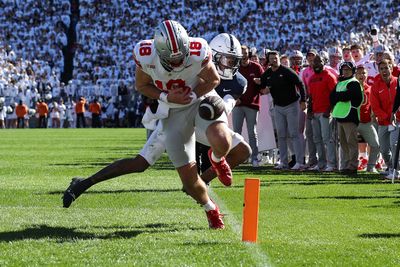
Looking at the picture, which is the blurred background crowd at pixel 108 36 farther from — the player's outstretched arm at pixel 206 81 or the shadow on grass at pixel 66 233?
the shadow on grass at pixel 66 233

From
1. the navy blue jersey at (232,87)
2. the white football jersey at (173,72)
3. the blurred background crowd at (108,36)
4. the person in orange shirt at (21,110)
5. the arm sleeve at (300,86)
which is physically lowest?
the person in orange shirt at (21,110)

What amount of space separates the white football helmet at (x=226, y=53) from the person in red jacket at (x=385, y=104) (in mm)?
→ 4304

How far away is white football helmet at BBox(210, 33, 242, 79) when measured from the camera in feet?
37.4

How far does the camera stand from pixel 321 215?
32.9ft

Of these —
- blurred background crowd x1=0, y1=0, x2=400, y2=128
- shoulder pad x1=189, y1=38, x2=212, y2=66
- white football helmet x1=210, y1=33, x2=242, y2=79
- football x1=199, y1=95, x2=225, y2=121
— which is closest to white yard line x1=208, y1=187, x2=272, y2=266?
football x1=199, y1=95, x2=225, y2=121

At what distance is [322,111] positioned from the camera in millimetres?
17250

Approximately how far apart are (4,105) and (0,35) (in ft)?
29.0

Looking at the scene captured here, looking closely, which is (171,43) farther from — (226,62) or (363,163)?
(363,163)

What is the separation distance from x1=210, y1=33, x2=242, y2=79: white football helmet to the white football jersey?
2339 millimetres

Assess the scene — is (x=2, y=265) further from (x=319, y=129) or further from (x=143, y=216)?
(x=319, y=129)

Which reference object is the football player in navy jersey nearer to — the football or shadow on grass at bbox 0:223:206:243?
the football

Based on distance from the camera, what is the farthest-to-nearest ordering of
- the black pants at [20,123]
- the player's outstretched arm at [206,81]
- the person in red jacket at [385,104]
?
the black pants at [20,123], the person in red jacket at [385,104], the player's outstretched arm at [206,81]

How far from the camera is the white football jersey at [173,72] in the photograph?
8828 mm

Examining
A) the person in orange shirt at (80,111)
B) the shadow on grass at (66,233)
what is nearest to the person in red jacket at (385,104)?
the shadow on grass at (66,233)
